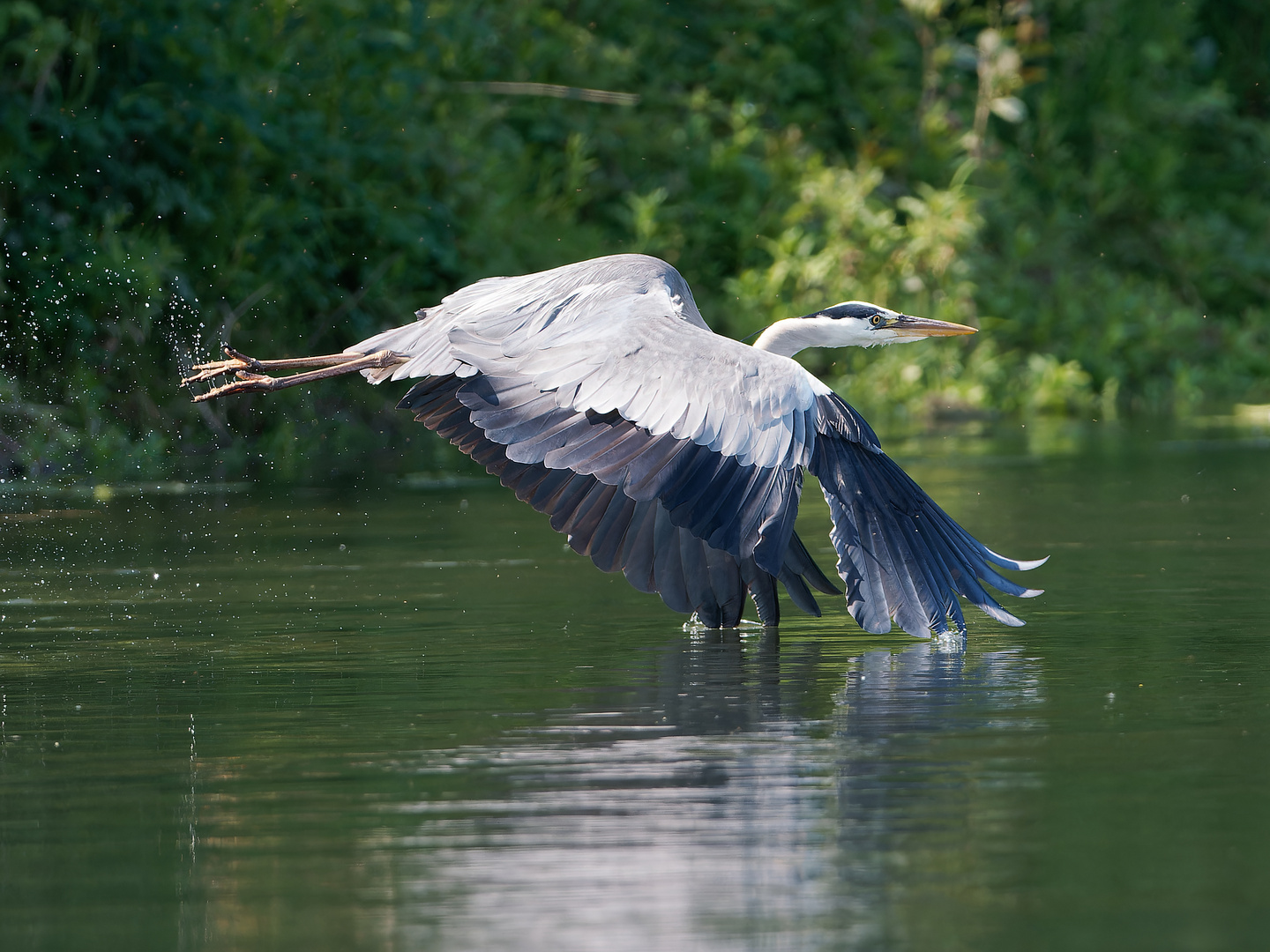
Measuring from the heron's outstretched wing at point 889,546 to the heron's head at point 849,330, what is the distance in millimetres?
1454

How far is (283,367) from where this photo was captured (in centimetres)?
863

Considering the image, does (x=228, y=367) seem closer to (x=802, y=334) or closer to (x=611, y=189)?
(x=802, y=334)

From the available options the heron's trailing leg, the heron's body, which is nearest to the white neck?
the heron's body

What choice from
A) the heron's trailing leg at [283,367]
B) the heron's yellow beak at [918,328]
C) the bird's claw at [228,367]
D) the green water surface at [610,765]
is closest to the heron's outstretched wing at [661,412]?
the green water surface at [610,765]

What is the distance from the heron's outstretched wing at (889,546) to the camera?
6418 mm

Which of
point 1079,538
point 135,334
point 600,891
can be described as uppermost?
point 135,334

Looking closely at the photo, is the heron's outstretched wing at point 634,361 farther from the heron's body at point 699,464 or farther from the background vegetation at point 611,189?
the background vegetation at point 611,189

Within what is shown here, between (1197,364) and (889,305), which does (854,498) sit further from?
(1197,364)

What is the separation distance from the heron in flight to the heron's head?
20.0 inches

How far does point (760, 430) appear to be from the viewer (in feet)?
20.9

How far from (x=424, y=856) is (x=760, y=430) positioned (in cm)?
271

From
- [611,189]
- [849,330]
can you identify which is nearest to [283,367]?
[849,330]

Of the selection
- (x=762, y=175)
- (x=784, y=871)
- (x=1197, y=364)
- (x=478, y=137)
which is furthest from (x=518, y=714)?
(x=1197, y=364)

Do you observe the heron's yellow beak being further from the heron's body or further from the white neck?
the heron's body
